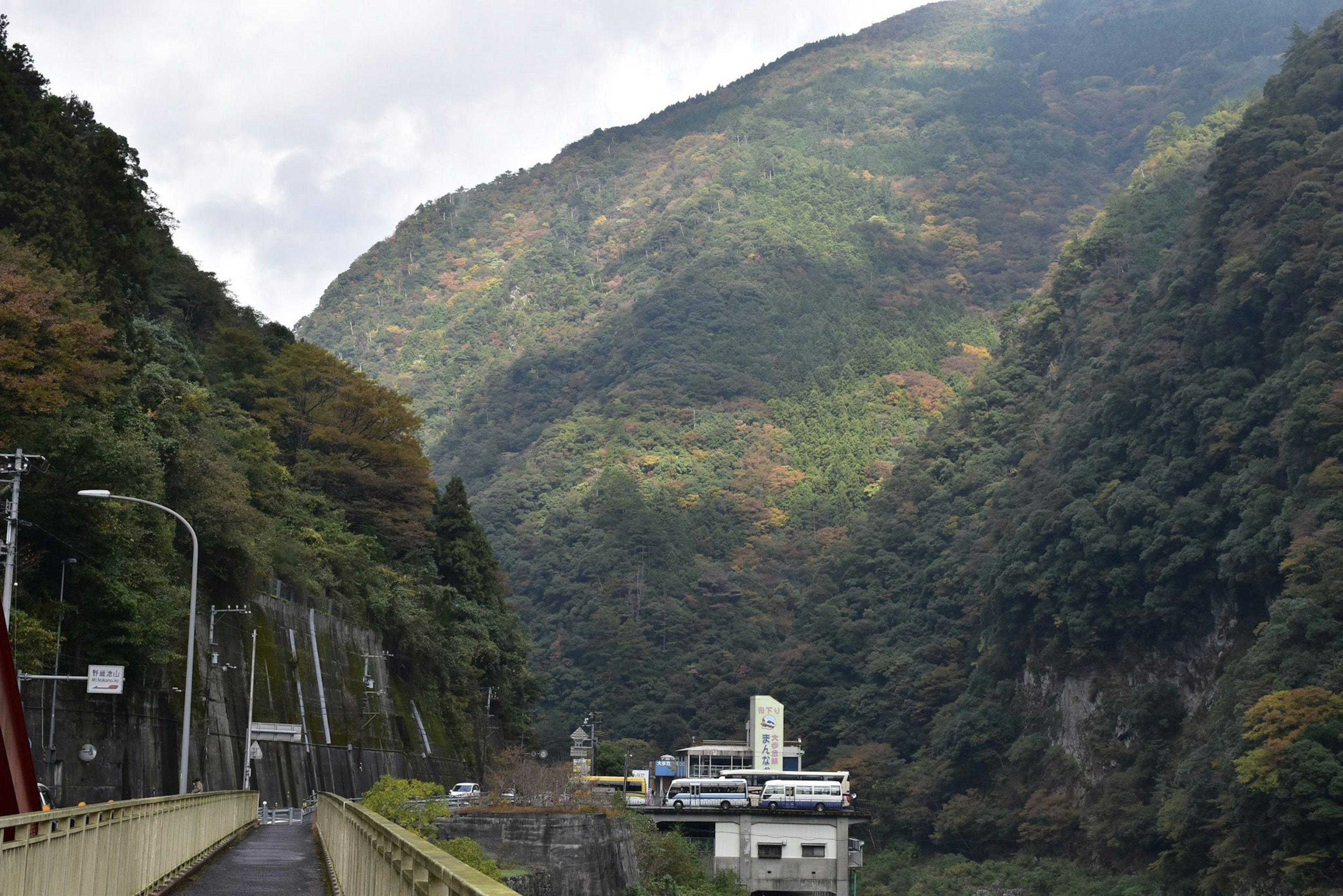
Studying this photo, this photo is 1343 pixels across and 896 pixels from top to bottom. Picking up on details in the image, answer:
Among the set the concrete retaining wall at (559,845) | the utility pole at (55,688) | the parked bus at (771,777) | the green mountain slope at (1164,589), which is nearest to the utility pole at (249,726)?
the concrete retaining wall at (559,845)

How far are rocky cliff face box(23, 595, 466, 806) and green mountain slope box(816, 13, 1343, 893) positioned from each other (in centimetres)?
3408

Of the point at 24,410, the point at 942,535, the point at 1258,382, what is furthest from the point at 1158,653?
the point at 24,410

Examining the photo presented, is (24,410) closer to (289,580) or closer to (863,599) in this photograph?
(289,580)

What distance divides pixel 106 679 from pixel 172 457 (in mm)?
18670

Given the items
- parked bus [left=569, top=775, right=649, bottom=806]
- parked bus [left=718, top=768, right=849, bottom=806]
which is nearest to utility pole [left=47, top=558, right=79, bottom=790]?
parked bus [left=569, top=775, right=649, bottom=806]

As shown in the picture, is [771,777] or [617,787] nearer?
[617,787]

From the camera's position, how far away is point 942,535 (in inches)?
4712

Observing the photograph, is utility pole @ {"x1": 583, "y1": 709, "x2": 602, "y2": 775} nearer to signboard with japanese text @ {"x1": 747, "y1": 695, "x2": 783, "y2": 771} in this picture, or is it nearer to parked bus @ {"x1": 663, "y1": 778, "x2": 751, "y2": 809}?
parked bus @ {"x1": 663, "y1": 778, "x2": 751, "y2": 809}

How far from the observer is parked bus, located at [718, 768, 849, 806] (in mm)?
85500

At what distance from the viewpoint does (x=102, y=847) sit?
1608 centimetres

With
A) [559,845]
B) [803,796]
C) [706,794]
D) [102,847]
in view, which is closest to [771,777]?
[706,794]

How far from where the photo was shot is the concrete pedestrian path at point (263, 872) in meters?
21.4

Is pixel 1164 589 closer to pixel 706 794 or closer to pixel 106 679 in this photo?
pixel 706 794

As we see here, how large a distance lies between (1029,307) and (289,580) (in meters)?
79.5
